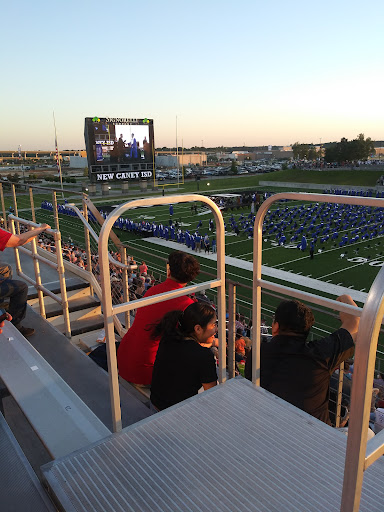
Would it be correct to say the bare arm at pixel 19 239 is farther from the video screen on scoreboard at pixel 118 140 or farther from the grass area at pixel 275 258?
the video screen on scoreboard at pixel 118 140

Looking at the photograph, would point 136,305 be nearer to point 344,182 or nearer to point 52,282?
point 52,282

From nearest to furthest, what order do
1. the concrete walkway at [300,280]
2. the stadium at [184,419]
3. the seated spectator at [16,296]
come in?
the stadium at [184,419], the seated spectator at [16,296], the concrete walkway at [300,280]

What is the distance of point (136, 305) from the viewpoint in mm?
2174

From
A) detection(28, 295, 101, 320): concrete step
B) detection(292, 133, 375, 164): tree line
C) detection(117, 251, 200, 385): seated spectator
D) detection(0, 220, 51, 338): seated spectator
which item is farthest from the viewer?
detection(292, 133, 375, 164): tree line

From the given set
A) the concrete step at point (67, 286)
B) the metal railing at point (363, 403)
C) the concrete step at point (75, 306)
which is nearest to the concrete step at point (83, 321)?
the concrete step at point (75, 306)

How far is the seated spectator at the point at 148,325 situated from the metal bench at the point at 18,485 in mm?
1096

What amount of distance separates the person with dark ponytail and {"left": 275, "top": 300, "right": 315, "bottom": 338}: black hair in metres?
0.46

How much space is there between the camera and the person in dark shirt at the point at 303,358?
250 cm

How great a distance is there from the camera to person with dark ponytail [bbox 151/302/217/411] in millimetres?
2605

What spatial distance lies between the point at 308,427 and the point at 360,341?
53.9 inches

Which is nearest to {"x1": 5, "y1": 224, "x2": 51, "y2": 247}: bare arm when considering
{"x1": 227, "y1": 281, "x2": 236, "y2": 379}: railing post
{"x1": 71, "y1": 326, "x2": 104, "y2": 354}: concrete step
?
{"x1": 71, "y1": 326, "x2": 104, "y2": 354}: concrete step

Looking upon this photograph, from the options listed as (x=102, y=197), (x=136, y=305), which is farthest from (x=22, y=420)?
(x=102, y=197)

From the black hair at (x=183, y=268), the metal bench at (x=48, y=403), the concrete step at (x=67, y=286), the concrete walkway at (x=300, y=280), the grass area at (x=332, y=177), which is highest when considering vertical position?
the black hair at (x=183, y=268)

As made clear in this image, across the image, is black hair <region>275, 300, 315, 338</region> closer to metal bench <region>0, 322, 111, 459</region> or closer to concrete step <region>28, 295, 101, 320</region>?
metal bench <region>0, 322, 111, 459</region>
